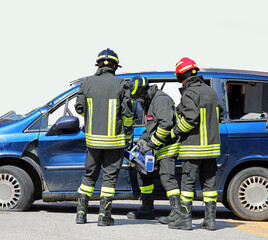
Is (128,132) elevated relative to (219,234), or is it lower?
elevated

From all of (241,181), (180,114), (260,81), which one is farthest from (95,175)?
(260,81)

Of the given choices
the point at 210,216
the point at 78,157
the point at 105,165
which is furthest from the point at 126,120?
the point at 210,216

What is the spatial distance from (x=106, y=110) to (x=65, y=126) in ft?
2.79

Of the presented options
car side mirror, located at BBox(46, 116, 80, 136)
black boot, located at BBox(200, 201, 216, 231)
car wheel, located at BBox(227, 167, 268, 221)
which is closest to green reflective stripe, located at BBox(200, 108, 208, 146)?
black boot, located at BBox(200, 201, 216, 231)

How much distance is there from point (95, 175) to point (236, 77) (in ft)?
7.58

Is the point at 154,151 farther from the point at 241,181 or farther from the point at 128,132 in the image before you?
the point at 241,181

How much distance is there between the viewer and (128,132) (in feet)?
22.3

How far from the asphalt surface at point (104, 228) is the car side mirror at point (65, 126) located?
3.34 ft

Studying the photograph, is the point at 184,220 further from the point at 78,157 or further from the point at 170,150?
the point at 78,157

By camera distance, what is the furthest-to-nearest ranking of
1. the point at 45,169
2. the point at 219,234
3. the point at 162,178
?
1. the point at 45,169
2. the point at 162,178
3. the point at 219,234

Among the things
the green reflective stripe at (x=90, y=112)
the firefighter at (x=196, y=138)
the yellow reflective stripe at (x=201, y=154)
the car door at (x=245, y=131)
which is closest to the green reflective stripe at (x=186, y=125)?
the firefighter at (x=196, y=138)

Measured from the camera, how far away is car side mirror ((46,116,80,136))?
7.25 meters

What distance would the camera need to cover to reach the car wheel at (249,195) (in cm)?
755

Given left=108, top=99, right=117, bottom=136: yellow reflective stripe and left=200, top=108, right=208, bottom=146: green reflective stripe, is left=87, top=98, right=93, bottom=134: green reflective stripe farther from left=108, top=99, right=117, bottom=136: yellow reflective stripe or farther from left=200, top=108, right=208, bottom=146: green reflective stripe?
left=200, top=108, right=208, bottom=146: green reflective stripe
